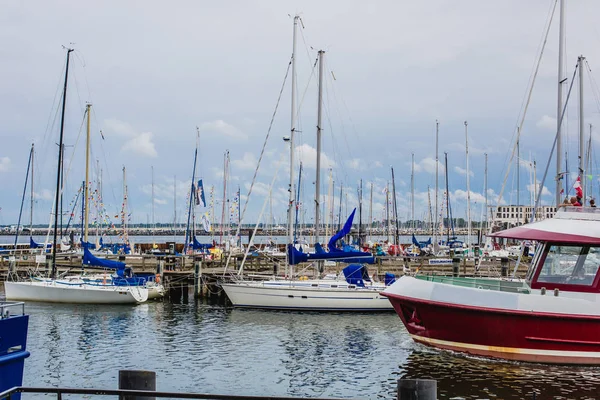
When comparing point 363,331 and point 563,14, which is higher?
point 563,14

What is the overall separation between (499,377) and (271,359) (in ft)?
21.5

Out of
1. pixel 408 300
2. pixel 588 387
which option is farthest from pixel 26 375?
pixel 588 387

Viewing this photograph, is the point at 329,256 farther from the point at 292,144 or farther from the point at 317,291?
the point at 292,144

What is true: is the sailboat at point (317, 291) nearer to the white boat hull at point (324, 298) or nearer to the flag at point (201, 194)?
the white boat hull at point (324, 298)

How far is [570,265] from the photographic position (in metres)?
18.5

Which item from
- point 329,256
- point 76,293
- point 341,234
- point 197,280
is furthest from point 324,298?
point 76,293

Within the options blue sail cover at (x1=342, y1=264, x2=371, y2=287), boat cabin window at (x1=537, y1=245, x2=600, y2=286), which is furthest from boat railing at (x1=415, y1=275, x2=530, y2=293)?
blue sail cover at (x1=342, y1=264, x2=371, y2=287)

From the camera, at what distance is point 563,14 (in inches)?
1089

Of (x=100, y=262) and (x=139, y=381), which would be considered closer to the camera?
(x=139, y=381)

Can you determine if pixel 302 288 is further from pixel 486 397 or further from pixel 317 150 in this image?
pixel 486 397

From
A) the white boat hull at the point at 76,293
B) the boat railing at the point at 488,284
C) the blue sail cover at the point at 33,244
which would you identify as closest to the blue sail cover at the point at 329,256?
the white boat hull at the point at 76,293

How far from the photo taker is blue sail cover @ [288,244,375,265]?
3044cm

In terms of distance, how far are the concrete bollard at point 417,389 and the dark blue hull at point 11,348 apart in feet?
21.7

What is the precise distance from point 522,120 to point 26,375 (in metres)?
22.2
